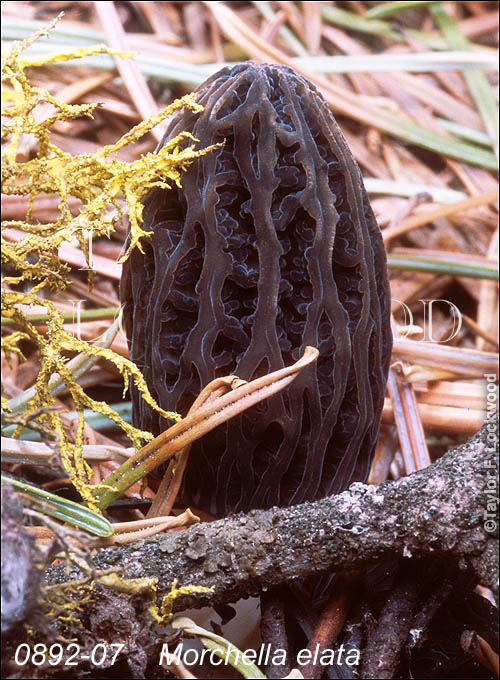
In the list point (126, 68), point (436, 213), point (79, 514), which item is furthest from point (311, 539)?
point (126, 68)

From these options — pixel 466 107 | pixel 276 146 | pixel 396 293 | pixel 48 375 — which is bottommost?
pixel 48 375

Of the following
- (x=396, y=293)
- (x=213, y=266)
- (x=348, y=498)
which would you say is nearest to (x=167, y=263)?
(x=213, y=266)

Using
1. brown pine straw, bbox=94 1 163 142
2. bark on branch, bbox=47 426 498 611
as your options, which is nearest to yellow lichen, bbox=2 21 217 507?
bark on branch, bbox=47 426 498 611

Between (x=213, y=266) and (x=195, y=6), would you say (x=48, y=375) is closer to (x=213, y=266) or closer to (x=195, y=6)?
(x=213, y=266)

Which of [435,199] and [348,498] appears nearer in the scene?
[348,498]

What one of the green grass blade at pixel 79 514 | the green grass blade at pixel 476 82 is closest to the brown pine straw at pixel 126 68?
the green grass blade at pixel 476 82
